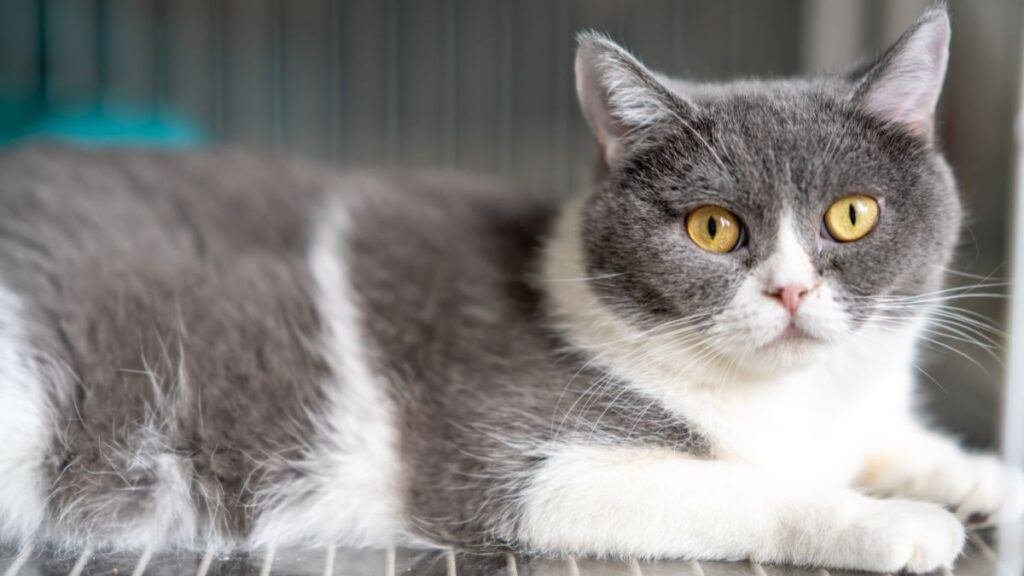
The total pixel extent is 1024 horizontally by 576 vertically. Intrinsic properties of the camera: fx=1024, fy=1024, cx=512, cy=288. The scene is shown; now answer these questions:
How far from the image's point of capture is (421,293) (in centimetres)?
163

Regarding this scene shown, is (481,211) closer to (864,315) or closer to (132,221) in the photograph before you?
(132,221)

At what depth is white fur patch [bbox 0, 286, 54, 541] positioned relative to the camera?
1.45m

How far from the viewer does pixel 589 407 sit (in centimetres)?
145

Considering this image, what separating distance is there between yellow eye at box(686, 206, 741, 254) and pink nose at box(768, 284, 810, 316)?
109 mm

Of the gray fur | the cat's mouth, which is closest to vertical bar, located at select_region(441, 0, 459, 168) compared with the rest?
the gray fur

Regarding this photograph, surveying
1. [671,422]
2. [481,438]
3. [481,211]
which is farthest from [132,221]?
[671,422]

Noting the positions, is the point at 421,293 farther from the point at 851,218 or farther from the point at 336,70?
the point at 336,70

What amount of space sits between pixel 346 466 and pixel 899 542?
778mm

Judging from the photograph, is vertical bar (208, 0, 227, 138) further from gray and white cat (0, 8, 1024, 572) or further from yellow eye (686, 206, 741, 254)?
yellow eye (686, 206, 741, 254)

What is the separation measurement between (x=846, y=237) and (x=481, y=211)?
682 mm

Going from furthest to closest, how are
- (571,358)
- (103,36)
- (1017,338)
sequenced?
1. (103,36)
2. (571,358)
3. (1017,338)

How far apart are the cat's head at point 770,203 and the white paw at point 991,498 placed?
298 mm

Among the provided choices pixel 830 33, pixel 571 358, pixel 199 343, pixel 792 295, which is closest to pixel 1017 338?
pixel 792 295

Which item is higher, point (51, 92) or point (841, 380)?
point (51, 92)
